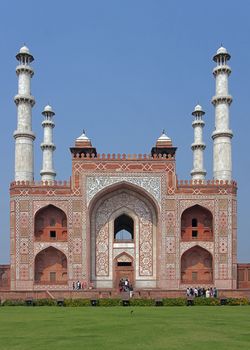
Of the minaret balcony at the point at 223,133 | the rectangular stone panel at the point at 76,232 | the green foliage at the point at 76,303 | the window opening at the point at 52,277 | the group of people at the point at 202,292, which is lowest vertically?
the group of people at the point at 202,292

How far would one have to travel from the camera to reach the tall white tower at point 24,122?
2875cm

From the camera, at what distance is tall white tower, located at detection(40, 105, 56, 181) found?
36781 mm

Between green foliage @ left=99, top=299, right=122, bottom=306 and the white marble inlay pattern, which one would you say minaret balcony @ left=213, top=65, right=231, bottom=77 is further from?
green foliage @ left=99, top=299, right=122, bottom=306

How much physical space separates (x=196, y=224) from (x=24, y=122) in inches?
416

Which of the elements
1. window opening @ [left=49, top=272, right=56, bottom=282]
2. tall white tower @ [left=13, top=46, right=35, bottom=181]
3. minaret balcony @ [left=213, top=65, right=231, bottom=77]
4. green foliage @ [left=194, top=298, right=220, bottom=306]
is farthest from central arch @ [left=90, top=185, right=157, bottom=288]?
green foliage @ [left=194, top=298, right=220, bottom=306]

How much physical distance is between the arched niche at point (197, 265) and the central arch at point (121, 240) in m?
1.60

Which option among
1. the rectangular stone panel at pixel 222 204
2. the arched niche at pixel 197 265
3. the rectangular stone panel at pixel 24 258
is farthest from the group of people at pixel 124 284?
the rectangular stone panel at pixel 222 204

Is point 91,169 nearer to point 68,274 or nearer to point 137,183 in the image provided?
point 137,183

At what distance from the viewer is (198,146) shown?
121 ft
